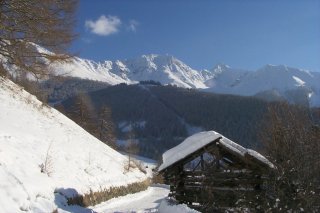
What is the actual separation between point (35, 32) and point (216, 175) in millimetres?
10662

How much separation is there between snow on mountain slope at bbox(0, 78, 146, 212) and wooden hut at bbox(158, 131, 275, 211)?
16.9 ft

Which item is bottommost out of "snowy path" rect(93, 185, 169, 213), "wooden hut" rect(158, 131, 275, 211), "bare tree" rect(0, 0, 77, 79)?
"snowy path" rect(93, 185, 169, 213)

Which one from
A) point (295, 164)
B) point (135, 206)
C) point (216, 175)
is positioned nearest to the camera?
point (295, 164)

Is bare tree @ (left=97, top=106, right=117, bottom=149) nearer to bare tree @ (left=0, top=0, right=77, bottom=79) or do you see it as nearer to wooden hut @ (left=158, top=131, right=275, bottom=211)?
bare tree @ (left=0, top=0, right=77, bottom=79)

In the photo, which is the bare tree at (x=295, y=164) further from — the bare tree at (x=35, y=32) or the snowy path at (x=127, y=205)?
the bare tree at (x=35, y=32)

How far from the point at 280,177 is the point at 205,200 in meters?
5.25

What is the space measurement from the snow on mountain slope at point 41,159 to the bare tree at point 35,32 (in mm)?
3798

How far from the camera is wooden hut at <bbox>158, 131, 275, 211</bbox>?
19.6 meters

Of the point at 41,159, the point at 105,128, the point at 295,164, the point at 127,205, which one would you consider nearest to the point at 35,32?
the point at 41,159

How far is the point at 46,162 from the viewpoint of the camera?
22.5 meters

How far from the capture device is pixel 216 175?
20.2 m

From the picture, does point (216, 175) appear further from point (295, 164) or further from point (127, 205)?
point (127, 205)

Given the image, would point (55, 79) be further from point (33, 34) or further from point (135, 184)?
point (135, 184)

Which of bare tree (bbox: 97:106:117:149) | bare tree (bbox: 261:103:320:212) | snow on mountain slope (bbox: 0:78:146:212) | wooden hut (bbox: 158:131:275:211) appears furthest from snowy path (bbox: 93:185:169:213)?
bare tree (bbox: 97:106:117:149)
